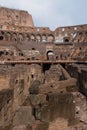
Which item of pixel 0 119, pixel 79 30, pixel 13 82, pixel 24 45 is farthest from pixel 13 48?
pixel 0 119

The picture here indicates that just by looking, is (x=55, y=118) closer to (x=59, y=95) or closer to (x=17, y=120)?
(x=59, y=95)

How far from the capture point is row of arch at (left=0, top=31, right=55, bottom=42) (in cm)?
4112

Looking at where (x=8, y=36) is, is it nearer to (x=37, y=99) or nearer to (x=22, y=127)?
(x=37, y=99)

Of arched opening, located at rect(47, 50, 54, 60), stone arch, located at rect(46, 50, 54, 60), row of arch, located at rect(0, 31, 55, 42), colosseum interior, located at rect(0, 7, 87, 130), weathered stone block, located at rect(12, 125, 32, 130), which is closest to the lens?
weathered stone block, located at rect(12, 125, 32, 130)

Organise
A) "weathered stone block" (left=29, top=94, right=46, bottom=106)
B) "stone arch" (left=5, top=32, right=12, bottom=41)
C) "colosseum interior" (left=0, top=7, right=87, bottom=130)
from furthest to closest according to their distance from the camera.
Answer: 1. "stone arch" (left=5, top=32, right=12, bottom=41)
2. "weathered stone block" (left=29, top=94, right=46, bottom=106)
3. "colosseum interior" (left=0, top=7, right=87, bottom=130)

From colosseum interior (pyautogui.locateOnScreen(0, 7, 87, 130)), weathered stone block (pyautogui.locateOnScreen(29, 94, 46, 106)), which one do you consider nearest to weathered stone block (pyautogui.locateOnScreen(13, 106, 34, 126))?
colosseum interior (pyautogui.locateOnScreen(0, 7, 87, 130))

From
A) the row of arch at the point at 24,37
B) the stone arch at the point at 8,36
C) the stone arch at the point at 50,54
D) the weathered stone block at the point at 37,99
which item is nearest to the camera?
the weathered stone block at the point at 37,99

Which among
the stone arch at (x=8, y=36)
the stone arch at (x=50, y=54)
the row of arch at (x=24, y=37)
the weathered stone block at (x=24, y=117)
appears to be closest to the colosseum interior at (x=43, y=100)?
the weathered stone block at (x=24, y=117)

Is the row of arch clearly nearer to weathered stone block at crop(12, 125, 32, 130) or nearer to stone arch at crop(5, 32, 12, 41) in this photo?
stone arch at crop(5, 32, 12, 41)

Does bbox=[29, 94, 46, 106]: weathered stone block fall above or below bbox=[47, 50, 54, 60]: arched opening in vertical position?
above

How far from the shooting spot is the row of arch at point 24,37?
41.1m

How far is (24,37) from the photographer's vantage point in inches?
1697

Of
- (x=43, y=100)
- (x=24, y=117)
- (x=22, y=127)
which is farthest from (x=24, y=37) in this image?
(x=22, y=127)

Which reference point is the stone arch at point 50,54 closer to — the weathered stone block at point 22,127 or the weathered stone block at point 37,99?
the weathered stone block at point 37,99
